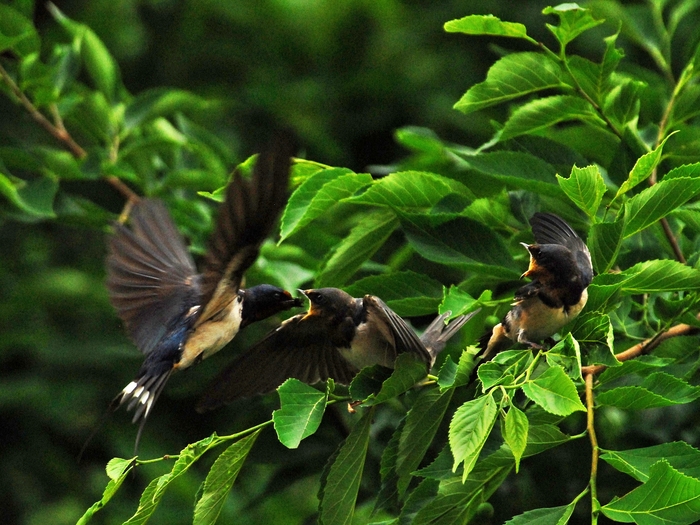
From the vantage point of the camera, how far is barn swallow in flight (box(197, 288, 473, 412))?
2.24m

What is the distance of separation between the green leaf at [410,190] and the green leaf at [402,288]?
0.48 ft

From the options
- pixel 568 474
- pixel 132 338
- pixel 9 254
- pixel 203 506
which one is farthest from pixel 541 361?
pixel 9 254

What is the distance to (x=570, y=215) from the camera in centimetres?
248

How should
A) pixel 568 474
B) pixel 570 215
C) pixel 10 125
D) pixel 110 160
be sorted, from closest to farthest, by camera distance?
1. pixel 570 215
2. pixel 568 474
3. pixel 110 160
4. pixel 10 125

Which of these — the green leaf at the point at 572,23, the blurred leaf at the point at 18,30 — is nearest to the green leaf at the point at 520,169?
the green leaf at the point at 572,23

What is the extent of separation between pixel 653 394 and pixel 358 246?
729mm

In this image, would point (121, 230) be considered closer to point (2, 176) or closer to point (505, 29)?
point (2, 176)

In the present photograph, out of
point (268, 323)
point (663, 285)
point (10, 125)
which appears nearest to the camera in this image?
point (663, 285)

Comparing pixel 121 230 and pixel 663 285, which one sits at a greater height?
pixel 663 285

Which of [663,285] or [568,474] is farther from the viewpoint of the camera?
[568,474]

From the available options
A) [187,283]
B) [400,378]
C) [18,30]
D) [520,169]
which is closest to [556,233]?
[520,169]

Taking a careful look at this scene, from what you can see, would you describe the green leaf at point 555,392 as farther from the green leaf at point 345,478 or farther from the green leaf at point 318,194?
the green leaf at point 318,194

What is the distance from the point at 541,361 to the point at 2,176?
220 centimetres

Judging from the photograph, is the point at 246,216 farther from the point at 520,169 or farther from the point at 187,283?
the point at 187,283
